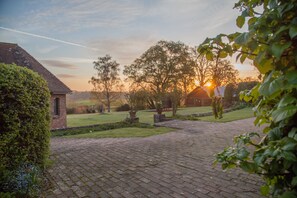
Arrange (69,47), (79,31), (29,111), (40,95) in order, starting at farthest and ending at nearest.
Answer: (69,47), (79,31), (40,95), (29,111)

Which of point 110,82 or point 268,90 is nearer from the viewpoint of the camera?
point 268,90

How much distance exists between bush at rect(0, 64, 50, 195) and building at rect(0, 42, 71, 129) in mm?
12937

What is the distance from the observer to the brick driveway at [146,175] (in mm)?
4059

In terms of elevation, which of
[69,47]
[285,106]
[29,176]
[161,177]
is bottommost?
[161,177]

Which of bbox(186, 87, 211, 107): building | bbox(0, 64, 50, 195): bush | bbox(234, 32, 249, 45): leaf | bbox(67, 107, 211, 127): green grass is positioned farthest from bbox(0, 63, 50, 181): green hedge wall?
bbox(186, 87, 211, 107): building

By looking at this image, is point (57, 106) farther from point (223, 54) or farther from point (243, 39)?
point (243, 39)

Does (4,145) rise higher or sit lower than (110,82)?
lower

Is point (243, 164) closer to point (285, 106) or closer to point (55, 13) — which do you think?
point (285, 106)

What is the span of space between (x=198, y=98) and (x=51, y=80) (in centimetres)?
3319

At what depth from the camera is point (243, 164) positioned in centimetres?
122

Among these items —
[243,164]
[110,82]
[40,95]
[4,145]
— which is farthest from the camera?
[110,82]

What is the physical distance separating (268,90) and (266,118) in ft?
2.18

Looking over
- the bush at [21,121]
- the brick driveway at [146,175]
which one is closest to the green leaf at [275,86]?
the brick driveway at [146,175]

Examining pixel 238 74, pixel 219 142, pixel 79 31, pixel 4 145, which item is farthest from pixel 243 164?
pixel 238 74
